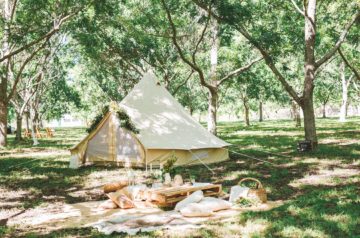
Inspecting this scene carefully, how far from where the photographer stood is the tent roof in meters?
14.4

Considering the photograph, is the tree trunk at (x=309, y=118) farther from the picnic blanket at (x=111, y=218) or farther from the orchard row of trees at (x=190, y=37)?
the picnic blanket at (x=111, y=218)

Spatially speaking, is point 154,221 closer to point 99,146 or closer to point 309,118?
point 99,146

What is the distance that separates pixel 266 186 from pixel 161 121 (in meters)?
5.99

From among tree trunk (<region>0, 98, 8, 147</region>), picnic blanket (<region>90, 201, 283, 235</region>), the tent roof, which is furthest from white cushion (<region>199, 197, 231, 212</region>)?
tree trunk (<region>0, 98, 8, 147</region>)

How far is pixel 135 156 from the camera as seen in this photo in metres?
14.6

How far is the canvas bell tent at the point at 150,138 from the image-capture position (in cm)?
1427

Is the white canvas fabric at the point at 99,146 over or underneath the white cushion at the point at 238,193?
over

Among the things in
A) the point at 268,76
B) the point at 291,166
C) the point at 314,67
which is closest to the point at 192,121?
the point at 291,166

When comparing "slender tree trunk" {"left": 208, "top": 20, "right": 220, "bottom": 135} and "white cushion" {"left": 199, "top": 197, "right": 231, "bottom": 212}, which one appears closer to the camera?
"white cushion" {"left": 199, "top": 197, "right": 231, "bottom": 212}

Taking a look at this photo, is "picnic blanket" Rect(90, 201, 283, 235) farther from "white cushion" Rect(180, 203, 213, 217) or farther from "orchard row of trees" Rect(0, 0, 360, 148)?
"orchard row of trees" Rect(0, 0, 360, 148)

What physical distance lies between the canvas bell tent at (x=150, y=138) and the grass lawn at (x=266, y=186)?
2.20 feet

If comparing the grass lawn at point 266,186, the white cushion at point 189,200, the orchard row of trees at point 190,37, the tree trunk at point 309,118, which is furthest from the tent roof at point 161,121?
the white cushion at point 189,200

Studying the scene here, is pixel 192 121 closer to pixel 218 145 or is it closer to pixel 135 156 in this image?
pixel 218 145

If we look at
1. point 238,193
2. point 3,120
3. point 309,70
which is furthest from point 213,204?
point 3,120
